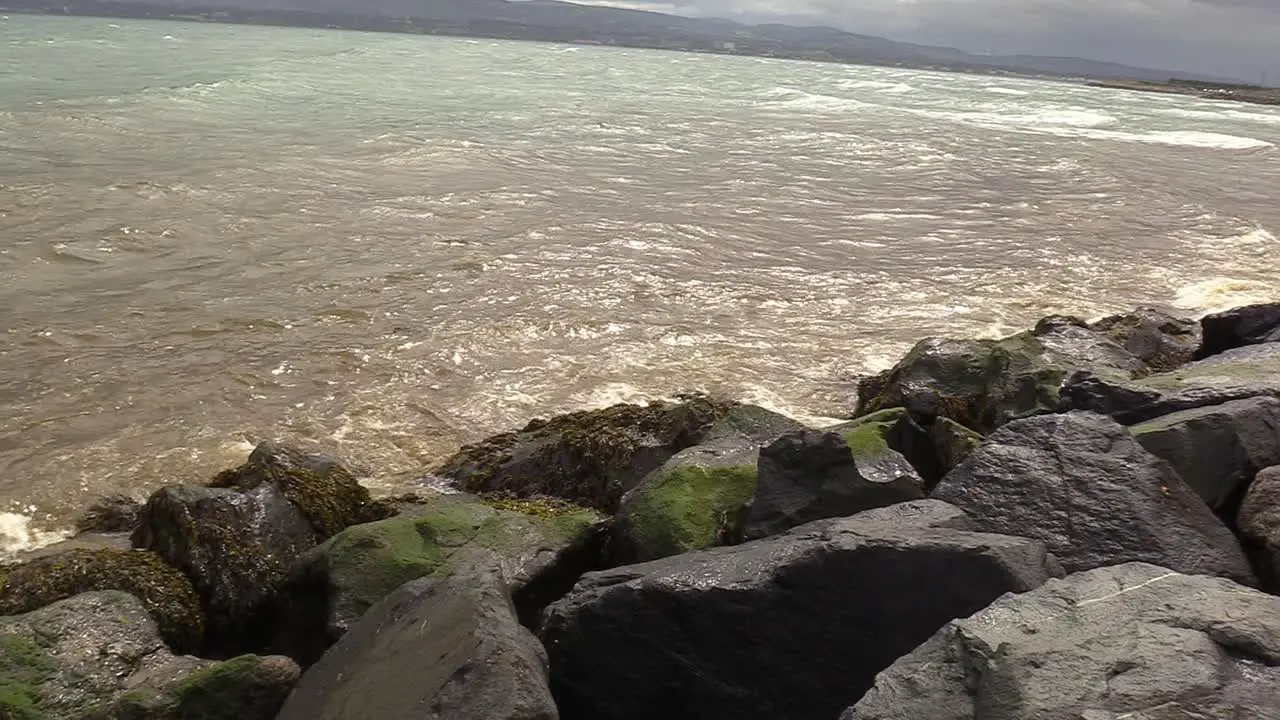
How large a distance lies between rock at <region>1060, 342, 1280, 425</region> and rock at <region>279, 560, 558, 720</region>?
4.60 metres

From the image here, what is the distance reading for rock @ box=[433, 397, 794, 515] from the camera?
717cm

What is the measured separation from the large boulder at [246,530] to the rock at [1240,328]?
803cm

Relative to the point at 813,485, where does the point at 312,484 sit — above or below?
below

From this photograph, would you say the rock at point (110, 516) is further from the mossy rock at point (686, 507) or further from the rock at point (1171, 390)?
the rock at point (1171, 390)

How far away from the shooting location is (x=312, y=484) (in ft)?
21.1

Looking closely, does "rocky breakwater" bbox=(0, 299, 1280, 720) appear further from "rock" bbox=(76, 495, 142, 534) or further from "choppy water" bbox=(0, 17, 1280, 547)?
"choppy water" bbox=(0, 17, 1280, 547)

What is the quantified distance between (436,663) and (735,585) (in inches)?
52.2

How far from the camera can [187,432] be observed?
8.19m

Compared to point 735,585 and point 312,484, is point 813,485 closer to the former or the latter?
point 735,585

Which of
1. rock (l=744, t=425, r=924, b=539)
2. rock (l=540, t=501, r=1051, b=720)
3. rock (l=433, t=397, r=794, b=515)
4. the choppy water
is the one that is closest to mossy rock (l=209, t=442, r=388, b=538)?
rock (l=433, t=397, r=794, b=515)

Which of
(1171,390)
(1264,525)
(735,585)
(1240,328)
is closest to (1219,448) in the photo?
(1264,525)

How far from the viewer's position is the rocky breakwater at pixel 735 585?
3.52m

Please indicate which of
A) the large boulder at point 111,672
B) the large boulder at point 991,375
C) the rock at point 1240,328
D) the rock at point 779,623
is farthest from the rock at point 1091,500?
the rock at point 1240,328

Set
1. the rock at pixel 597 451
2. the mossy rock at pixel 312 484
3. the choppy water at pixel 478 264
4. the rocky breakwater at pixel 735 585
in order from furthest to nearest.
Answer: the choppy water at pixel 478 264 < the rock at pixel 597 451 < the mossy rock at pixel 312 484 < the rocky breakwater at pixel 735 585
